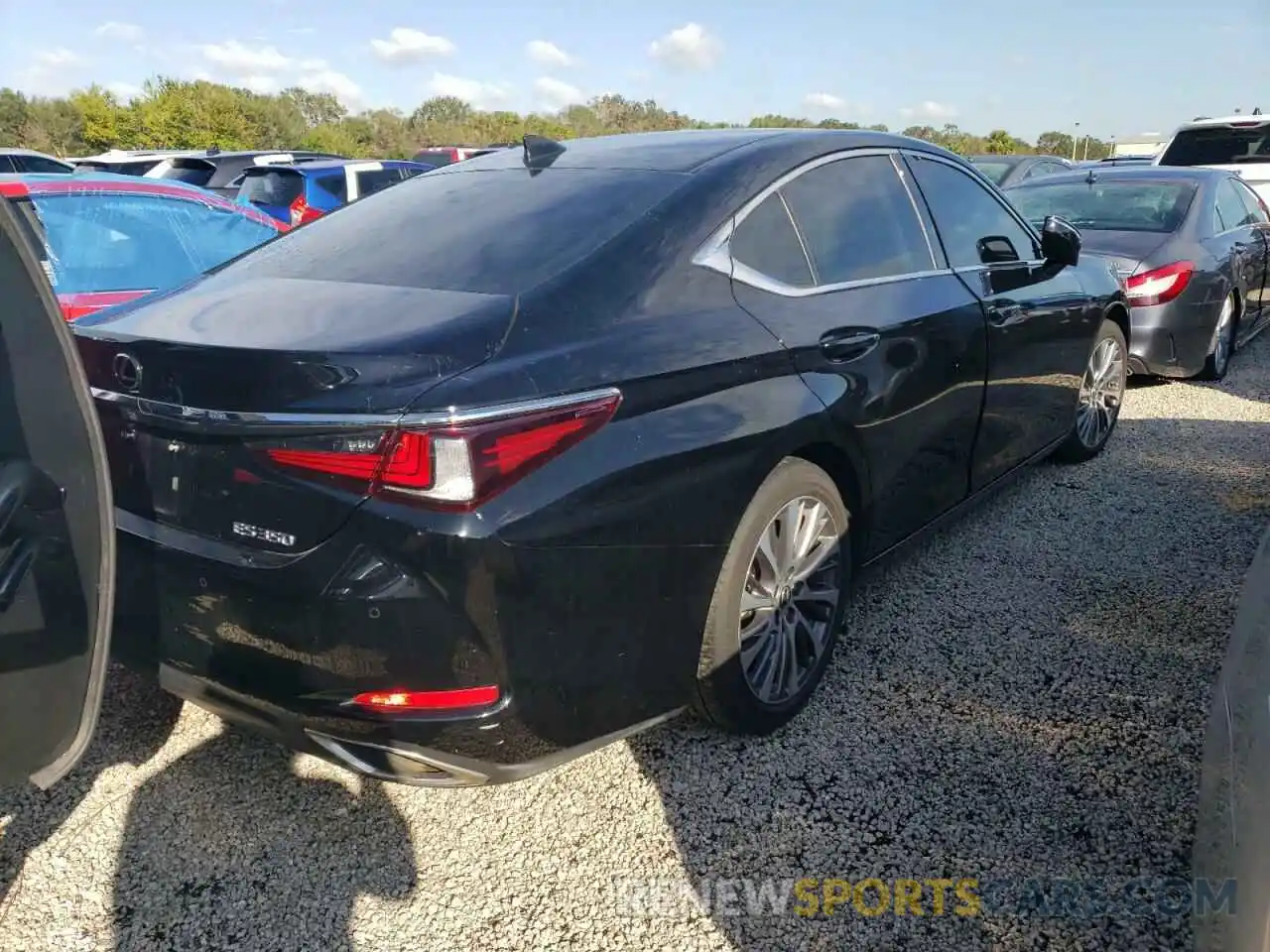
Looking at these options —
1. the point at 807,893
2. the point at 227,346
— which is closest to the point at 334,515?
the point at 227,346

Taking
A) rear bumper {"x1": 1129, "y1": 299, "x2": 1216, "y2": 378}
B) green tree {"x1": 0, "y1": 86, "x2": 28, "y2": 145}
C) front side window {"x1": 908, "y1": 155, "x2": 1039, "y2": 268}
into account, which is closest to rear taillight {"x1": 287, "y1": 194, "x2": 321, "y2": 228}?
rear bumper {"x1": 1129, "y1": 299, "x2": 1216, "y2": 378}

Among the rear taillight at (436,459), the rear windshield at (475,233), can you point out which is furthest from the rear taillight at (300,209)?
the rear taillight at (436,459)

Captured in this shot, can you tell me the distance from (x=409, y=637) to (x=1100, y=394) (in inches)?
169

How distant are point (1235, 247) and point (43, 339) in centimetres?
754

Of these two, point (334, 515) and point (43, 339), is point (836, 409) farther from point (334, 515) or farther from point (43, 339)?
point (43, 339)

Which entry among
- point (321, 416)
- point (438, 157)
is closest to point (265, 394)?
point (321, 416)

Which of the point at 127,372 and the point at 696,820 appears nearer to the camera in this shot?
the point at 127,372

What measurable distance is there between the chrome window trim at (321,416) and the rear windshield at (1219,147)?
11243 mm

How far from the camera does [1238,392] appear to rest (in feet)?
21.5

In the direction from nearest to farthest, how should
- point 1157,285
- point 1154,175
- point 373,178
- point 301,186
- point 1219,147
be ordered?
point 1157,285, point 1154,175, point 301,186, point 1219,147, point 373,178

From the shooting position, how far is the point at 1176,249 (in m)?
6.12

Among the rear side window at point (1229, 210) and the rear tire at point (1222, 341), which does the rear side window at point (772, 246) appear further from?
the rear side window at point (1229, 210)

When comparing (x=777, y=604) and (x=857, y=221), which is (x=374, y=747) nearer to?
(x=777, y=604)

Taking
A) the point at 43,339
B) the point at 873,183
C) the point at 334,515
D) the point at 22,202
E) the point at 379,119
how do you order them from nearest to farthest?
1. the point at 43,339
2. the point at 334,515
3. the point at 873,183
4. the point at 22,202
5. the point at 379,119
